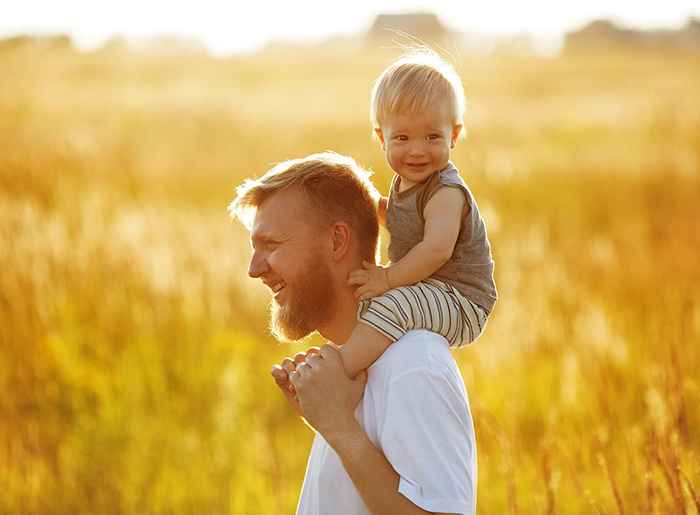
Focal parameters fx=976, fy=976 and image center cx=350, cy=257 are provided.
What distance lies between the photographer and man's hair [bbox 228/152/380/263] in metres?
2.43

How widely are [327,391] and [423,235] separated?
1.47 feet

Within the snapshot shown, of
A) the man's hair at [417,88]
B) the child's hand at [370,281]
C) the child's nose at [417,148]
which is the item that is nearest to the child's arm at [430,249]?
the child's hand at [370,281]

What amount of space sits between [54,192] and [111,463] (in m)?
4.64

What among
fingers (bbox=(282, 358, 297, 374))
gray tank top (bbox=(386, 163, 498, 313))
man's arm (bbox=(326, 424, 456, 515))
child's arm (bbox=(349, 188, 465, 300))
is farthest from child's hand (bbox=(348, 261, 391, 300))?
man's arm (bbox=(326, 424, 456, 515))

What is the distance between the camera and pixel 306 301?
2385 millimetres

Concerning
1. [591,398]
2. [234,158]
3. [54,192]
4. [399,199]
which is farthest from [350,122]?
[399,199]

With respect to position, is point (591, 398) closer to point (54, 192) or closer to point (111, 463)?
point (111, 463)

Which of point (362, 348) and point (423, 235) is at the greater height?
point (423, 235)

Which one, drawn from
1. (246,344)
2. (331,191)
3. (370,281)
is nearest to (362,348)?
(370,281)

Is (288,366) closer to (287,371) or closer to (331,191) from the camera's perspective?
(287,371)

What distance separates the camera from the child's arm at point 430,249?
2.27 meters

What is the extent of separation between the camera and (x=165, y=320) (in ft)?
20.0

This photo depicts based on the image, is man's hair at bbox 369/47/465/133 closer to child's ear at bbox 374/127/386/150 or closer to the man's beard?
child's ear at bbox 374/127/386/150

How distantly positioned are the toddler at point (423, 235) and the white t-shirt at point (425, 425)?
7 cm
